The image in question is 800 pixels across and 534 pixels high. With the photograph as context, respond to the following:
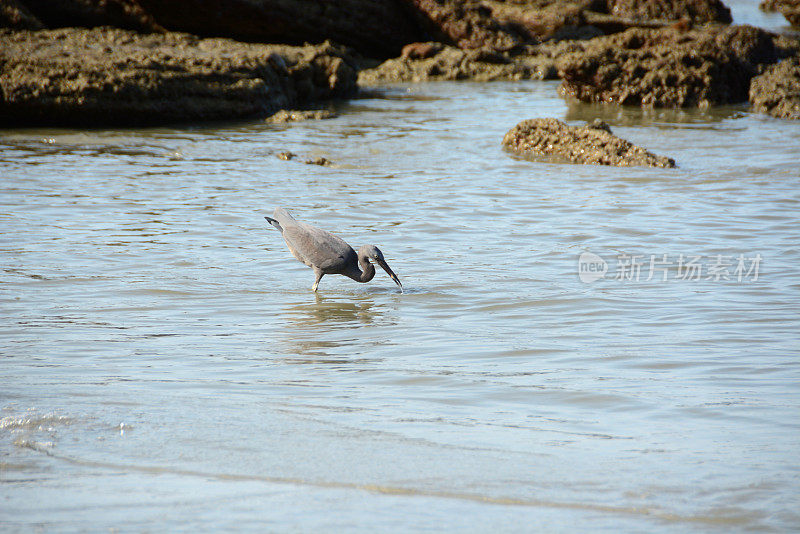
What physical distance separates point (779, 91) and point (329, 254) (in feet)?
33.8

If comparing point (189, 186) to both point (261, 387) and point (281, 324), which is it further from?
point (261, 387)

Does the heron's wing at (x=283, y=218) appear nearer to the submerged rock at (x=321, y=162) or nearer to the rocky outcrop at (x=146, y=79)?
the submerged rock at (x=321, y=162)

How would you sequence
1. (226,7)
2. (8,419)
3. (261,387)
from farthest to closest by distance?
(226,7) < (261,387) < (8,419)

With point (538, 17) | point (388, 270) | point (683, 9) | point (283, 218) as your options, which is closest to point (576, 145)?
point (283, 218)

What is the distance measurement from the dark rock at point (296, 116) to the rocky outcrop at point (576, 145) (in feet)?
11.3

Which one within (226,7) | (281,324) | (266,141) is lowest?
(281,324)

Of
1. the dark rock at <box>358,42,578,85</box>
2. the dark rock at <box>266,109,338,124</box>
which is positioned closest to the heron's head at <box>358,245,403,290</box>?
the dark rock at <box>266,109,338,124</box>

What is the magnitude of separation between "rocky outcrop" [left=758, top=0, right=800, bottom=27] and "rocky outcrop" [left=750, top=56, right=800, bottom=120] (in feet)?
43.5

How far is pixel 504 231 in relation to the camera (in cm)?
Result: 772

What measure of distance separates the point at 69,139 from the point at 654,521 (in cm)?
1087

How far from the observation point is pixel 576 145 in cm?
1089

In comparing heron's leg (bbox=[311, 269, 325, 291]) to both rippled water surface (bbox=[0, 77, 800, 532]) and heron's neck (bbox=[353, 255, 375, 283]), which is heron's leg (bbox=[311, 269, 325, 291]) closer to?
rippled water surface (bbox=[0, 77, 800, 532])

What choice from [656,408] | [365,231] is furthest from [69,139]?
[656,408]

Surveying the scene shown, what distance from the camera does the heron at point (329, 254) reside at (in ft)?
20.1
